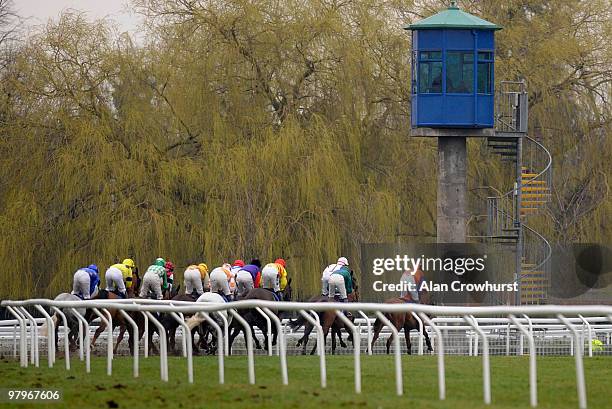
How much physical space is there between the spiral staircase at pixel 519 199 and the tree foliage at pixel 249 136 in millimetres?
794

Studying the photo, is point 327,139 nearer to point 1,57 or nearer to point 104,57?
point 104,57

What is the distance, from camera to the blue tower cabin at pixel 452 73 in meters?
31.6

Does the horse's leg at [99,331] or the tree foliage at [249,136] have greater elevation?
the tree foliage at [249,136]

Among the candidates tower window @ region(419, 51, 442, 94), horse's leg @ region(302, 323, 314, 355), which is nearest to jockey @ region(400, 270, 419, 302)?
horse's leg @ region(302, 323, 314, 355)

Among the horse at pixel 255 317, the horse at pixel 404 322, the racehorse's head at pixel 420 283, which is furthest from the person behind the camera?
the racehorse's head at pixel 420 283

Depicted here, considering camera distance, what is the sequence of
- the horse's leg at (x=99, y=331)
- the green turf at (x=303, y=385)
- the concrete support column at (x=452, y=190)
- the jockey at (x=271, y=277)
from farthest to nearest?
the concrete support column at (x=452, y=190) → the jockey at (x=271, y=277) → the horse's leg at (x=99, y=331) → the green turf at (x=303, y=385)

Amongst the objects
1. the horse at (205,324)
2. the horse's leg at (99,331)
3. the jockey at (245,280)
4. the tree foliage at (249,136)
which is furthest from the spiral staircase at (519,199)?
the horse's leg at (99,331)

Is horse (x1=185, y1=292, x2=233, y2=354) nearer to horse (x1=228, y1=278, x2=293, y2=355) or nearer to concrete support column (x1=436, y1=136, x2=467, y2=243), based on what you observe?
horse (x1=228, y1=278, x2=293, y2=355)

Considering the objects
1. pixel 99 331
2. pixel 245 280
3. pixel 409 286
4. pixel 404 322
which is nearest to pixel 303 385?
pixel 99 331

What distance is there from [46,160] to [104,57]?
9.10 feet

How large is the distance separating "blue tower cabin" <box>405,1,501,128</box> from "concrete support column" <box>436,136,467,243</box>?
0.75 m

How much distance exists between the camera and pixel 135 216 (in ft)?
106

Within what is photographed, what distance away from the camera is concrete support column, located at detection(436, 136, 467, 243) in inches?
1262

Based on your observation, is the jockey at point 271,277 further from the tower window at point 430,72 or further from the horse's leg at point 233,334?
the tower window at point 430,72
